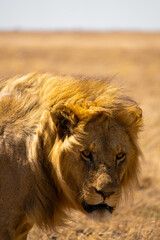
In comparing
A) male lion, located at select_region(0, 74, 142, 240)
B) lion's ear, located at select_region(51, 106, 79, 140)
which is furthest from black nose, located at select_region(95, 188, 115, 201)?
lion's ear, located at select_region(51, 106, 79, 140)

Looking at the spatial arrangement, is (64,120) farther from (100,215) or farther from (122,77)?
(122,77)

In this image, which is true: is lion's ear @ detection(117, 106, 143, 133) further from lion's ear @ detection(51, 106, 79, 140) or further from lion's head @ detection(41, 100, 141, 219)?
lion's ear @ detection(51, 106, 79, 140)

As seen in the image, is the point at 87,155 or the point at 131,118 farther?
the point at 131,118

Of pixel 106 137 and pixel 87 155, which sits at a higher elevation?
pixel 106 137

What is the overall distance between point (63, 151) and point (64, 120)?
24 cm

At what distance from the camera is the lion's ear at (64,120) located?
3098 millimetres

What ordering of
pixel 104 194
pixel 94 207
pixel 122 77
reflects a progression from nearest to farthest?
pixel 104 194, pixel 94 207, pixel 122 77

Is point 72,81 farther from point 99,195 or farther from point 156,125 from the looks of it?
point 156,125

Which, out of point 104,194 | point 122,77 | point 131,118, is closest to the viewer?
point 104,194

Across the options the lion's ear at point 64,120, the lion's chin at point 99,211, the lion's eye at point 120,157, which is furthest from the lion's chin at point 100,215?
the lion's ear at point 64,120

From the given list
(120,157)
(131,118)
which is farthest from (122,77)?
(120,157)

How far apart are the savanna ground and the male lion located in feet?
1.59

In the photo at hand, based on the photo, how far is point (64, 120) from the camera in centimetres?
315

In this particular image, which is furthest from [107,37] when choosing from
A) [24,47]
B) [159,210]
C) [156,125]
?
[159,210]
